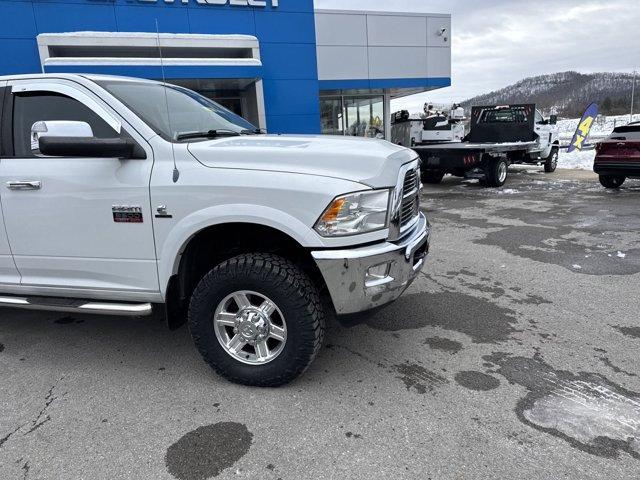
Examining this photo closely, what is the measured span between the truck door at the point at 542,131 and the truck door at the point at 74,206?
49.0 feet

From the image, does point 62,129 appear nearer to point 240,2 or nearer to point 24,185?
point 24,185

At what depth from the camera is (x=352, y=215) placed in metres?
2.78

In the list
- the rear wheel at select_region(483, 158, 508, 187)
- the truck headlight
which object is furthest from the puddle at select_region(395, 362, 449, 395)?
the rear wheel at select_region(483, 158, 508, 187)

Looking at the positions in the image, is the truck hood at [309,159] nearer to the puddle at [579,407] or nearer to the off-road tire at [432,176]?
the puddle at [579,407]

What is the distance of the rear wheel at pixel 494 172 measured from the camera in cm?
1313

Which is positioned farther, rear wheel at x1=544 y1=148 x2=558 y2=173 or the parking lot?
rear wheel at x1=544 y1=148 x2=558 y2=173

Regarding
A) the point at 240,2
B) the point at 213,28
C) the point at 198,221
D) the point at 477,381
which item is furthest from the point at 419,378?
the point at 240,2

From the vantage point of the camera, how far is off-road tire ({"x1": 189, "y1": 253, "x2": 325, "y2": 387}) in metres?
2.89

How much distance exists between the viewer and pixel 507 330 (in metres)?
3.92

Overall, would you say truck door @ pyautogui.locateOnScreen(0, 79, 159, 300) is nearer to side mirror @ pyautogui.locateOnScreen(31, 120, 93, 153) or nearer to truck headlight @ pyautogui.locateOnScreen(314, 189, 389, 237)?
side mirror @ pyautogui.locateOnScreen(31, 120, 93, 153)

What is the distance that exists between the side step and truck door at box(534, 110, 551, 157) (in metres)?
15.0

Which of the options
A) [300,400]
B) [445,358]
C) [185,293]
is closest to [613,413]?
[445,358]

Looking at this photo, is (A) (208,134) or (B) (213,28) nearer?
(A) (208,134)

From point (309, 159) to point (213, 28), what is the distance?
1383cm
